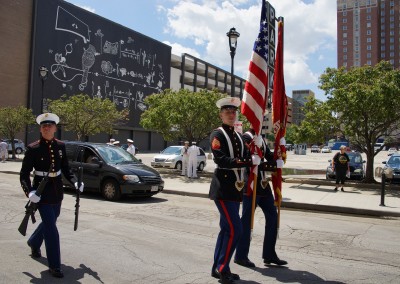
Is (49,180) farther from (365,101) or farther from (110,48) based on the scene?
(110,48)

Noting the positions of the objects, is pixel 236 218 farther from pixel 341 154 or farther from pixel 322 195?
pixel 341 154

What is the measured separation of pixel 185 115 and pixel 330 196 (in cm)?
909

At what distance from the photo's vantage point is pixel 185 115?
65.5ft

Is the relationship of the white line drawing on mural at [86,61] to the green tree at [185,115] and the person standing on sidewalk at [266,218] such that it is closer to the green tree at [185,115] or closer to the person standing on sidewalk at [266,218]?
the green tree at [185,115]

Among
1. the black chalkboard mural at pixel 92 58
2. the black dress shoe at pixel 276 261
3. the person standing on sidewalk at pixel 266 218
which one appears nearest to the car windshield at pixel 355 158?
the black dress shoe at pixel 276 261

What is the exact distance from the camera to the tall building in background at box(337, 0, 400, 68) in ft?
423

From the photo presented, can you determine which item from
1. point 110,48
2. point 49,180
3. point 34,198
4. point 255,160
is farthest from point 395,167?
point 110,48

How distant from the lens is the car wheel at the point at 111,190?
36.4ft

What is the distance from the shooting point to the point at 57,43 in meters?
49.2

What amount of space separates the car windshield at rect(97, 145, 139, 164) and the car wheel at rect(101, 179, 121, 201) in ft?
2.26

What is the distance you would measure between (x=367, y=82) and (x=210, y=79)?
231 feet

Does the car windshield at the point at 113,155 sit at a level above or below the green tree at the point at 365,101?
below

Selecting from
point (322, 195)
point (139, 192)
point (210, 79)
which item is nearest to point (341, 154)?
point (322, 195)

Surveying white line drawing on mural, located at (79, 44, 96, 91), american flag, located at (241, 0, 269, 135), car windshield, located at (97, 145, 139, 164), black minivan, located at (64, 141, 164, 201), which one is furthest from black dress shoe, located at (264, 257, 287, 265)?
white line drawing on mural, located at (79, 44, 96, 91)
